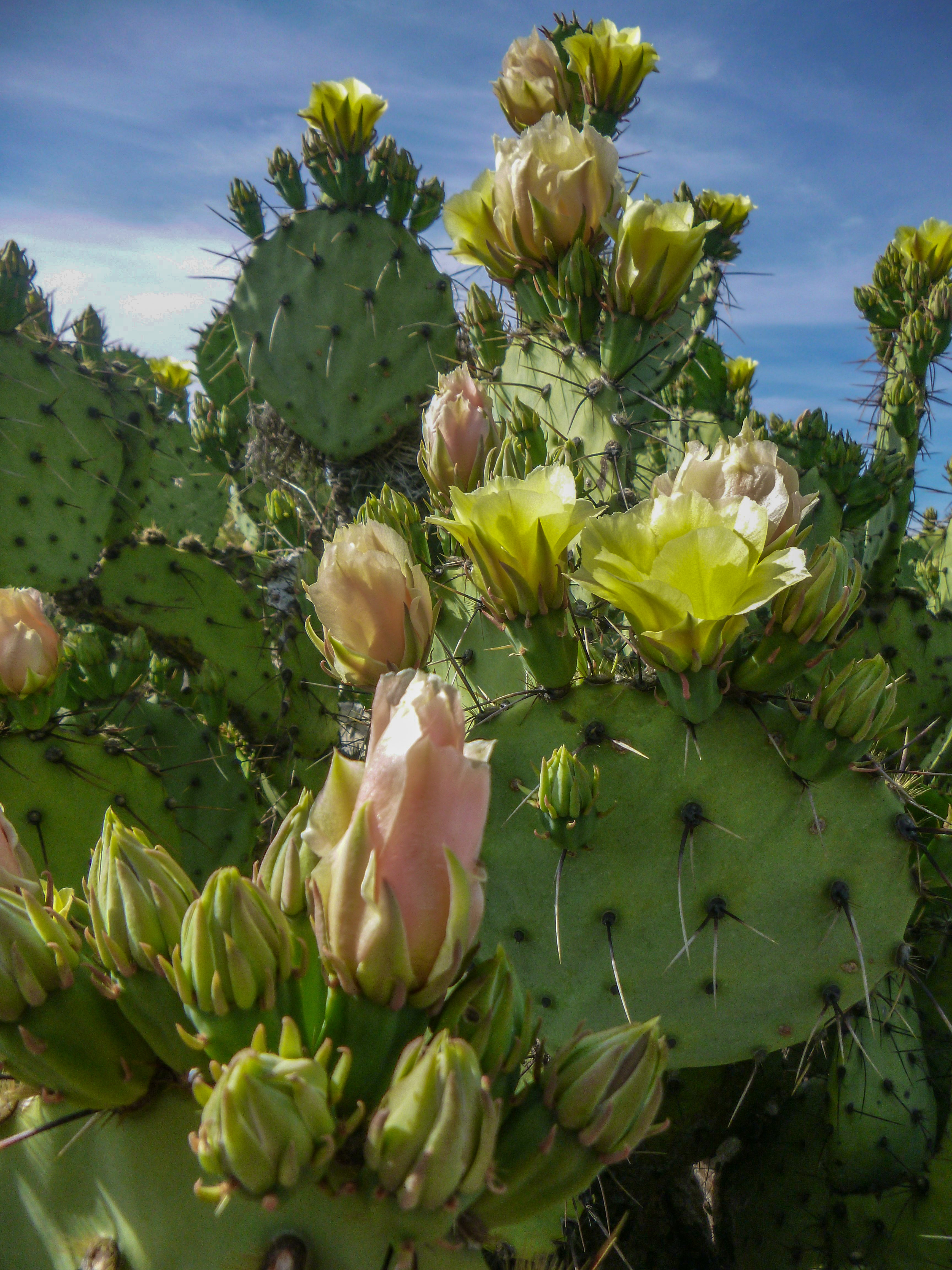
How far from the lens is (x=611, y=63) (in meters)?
1.47

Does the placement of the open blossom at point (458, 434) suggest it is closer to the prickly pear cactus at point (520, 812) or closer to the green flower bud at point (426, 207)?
the prickly pear cactus at point (520, 812)

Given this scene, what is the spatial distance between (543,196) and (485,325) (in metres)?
0.69

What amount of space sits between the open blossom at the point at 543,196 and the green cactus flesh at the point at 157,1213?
3.36 ft

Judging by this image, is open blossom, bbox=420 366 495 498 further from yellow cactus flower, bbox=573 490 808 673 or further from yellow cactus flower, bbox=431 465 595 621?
yellow cactus flower, bbox=573 490 808 673

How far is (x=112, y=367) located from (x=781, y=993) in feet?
9.36

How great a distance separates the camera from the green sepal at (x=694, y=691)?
0.75 metres

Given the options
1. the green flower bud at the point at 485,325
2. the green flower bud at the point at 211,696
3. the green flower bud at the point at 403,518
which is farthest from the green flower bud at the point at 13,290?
the green flower bud at the point at 403,518

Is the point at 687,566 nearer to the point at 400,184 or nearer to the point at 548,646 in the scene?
the point at 548,646

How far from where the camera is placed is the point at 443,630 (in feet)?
3.65

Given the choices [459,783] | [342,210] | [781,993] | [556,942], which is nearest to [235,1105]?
[459,783]

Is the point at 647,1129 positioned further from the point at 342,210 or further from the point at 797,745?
the point at 342,210

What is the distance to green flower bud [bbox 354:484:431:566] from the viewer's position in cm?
102

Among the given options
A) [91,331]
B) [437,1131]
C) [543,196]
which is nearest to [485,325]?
[543,196]

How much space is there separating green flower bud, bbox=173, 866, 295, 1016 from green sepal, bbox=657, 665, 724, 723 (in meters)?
0.43
